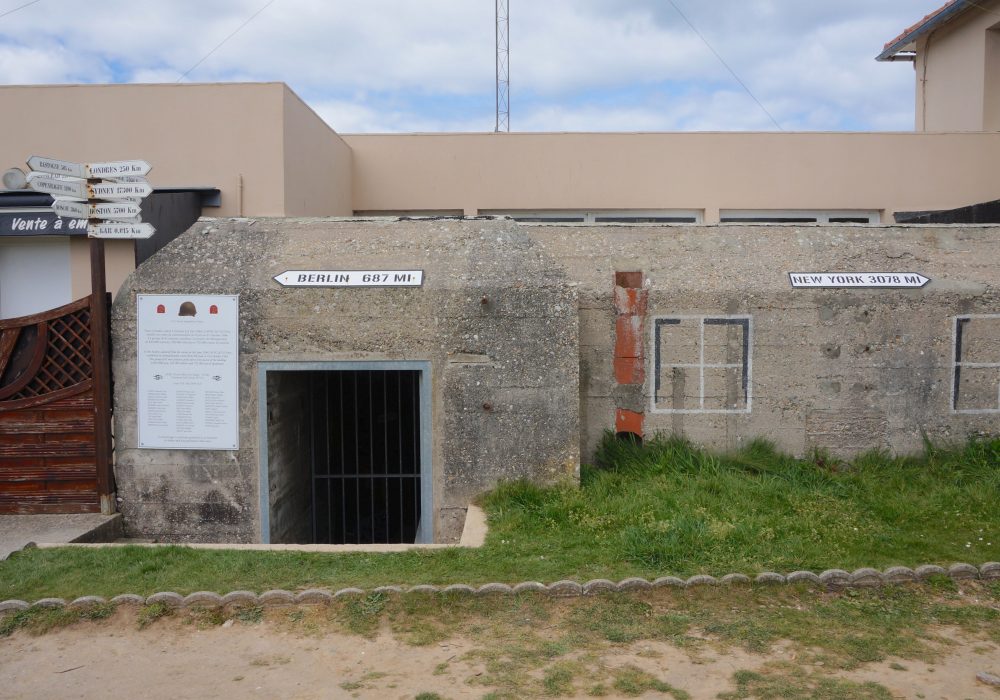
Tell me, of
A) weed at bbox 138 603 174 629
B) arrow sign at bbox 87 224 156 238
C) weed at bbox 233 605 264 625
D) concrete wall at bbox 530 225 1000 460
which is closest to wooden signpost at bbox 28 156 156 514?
arrow sign at bbox 87 224 156 238

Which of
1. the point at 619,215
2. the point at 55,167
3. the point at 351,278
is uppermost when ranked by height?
the point at 619,215

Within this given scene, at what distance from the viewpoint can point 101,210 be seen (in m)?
6.67

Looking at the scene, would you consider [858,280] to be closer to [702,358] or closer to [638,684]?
[702,358]

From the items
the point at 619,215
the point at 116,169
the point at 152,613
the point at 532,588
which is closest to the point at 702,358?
the point at 532,588

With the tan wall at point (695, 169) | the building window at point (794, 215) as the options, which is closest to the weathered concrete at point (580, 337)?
the tan wall at point (695, 169)

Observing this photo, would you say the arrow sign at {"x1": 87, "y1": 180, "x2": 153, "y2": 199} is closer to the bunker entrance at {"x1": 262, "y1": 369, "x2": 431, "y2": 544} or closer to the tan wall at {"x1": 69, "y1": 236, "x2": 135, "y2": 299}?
the bunker entrance at {"x1": 262, "y1": 369, "x2": 431, "y2": 544}

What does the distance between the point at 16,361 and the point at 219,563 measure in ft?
9.67

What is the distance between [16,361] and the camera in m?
6.85

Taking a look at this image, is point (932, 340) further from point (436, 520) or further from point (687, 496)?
point (436, 520)

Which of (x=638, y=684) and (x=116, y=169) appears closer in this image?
(x=638, y=684)

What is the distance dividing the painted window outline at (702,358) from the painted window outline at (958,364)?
6.11 feet

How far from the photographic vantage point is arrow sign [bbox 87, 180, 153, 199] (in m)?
6.64

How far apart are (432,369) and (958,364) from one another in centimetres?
483

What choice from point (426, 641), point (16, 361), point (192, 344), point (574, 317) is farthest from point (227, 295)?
point (426, 641)
